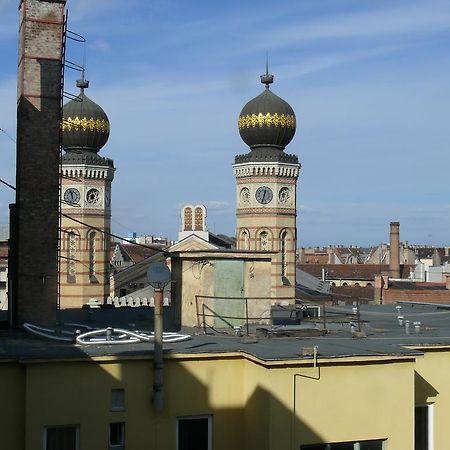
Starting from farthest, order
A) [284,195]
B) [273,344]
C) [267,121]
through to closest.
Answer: [284,195], [267,121], [273,344]

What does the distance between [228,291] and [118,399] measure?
395cm

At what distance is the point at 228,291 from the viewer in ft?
43.5

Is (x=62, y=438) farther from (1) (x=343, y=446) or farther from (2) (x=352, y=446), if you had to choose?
(2) (x=352, y=446)

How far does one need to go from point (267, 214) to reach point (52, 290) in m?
25.4

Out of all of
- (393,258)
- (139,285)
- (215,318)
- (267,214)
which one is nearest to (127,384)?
(215,318)

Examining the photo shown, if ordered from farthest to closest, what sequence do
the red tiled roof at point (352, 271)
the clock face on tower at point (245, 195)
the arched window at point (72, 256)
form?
1. the red tiled roof at point (352, 271)
2. the arched window at point (72, 256)
3. the clock face on tower at point (245, 195)

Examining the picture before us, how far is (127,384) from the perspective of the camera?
975cm

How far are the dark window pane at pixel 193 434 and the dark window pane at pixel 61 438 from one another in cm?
135

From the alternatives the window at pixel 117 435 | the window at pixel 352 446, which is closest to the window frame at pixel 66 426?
the window at pixel 117 435

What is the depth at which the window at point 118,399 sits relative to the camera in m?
9.67

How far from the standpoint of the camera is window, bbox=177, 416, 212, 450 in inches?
394

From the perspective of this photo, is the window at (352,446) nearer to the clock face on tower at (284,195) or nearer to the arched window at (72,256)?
the clock face on tower at (284,195)

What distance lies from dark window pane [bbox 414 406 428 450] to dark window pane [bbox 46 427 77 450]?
4725mm

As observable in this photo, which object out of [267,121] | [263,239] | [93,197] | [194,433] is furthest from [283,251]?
[194,433]
